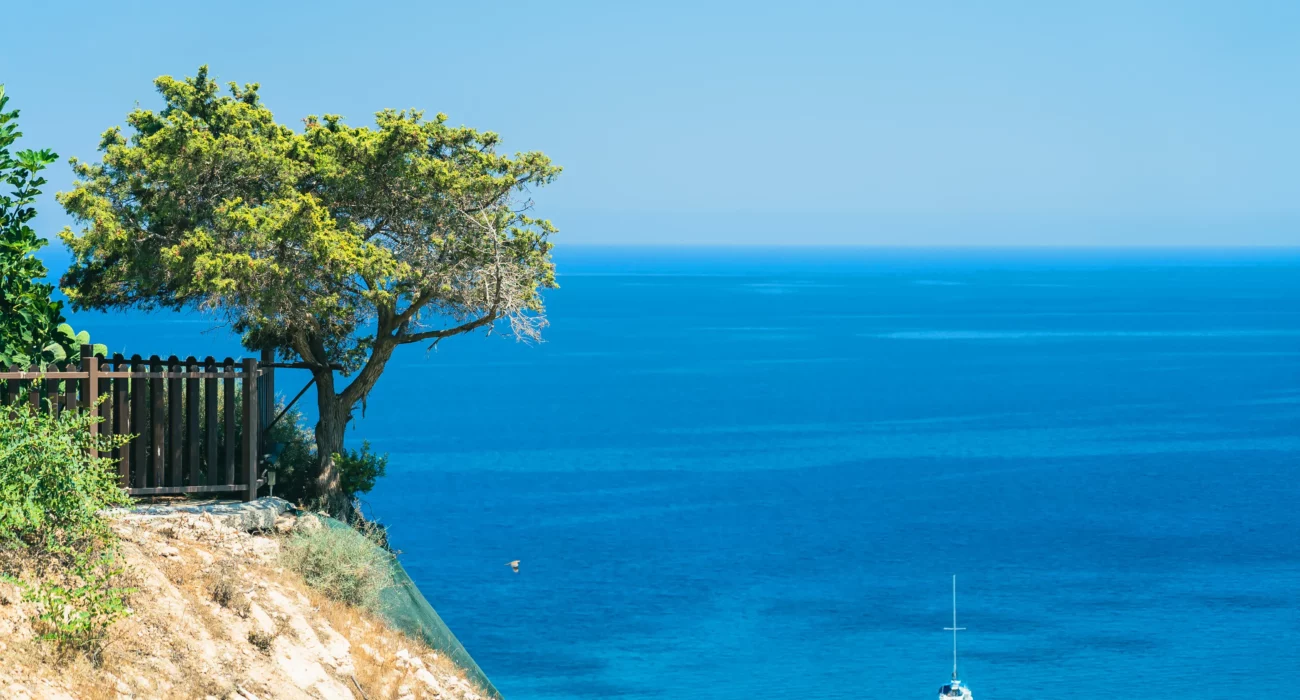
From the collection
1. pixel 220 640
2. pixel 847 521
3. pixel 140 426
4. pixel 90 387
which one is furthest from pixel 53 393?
pixel 847 521

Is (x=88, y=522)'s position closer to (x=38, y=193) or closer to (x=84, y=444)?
(x=84, y=444)

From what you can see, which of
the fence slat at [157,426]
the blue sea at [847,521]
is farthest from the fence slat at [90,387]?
the blue sea at [847,521]

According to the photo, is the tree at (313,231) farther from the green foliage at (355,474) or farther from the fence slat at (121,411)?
the fence slat at (121,411)

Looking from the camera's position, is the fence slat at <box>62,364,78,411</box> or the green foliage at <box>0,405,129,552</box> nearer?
the green foliage at <box>0,405,129,552</box>

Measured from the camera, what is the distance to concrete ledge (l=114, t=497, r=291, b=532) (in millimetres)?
15414

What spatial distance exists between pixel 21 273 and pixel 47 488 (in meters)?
4.74

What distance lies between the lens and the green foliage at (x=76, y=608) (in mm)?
10906

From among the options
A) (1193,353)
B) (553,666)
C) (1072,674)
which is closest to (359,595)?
(553,666)

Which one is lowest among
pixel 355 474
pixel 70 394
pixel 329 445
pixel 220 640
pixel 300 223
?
pixel 220 640

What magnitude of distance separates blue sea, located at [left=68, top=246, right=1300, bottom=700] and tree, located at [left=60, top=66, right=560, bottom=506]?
24.8 meters

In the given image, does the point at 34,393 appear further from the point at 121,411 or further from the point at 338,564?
the point at 338,564

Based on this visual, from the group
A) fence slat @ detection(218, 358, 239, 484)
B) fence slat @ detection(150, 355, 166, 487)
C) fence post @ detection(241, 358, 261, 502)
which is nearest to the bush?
fence post @ detection(241, 358, 261, 502)

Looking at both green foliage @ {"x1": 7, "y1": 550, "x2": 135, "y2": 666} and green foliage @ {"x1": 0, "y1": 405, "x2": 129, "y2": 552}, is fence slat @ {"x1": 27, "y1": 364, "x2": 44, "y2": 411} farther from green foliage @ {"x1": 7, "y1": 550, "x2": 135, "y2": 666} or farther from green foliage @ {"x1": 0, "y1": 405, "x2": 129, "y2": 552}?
green foliage @ {"x1": 7, "y1": 550, "x2": 135, "y2": 666}

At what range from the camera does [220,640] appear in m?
12.7
